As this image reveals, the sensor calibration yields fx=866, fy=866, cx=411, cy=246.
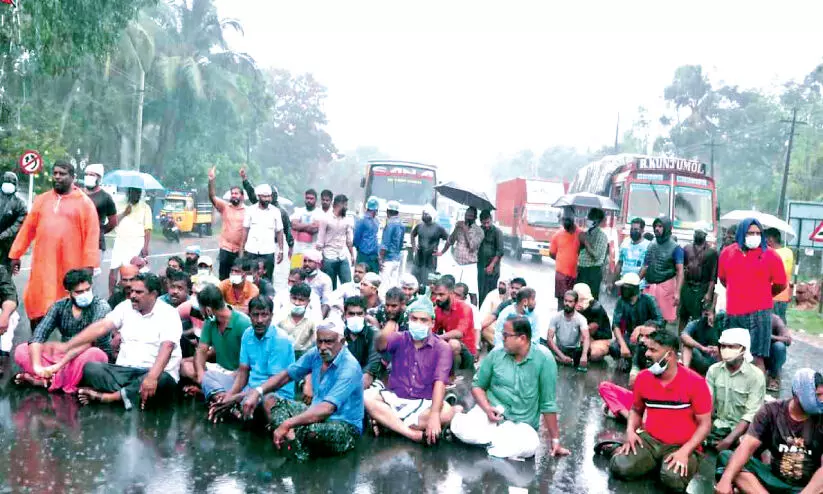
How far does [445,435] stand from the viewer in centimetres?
713

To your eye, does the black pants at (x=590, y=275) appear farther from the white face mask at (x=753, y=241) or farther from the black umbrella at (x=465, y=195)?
the white face mask at (x=753, y=241)

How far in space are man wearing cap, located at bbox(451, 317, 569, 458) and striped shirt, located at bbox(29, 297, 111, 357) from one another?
338 centimetres

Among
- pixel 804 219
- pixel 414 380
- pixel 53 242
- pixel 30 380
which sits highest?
pixel 804 219

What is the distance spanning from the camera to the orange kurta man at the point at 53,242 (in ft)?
28.8

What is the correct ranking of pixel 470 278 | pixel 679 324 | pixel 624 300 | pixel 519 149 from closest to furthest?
pixel 624 300
pixel 679 324
pixel 470 278
pixel 519 149

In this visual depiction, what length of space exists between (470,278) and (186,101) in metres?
31.4

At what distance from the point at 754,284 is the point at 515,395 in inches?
141

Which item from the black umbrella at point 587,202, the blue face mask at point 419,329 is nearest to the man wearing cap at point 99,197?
the blue face mask at point 419,329

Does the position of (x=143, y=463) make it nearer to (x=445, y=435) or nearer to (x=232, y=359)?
(x=232, y=359)

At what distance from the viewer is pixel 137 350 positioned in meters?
7.56

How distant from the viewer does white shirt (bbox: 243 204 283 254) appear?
37.0ft

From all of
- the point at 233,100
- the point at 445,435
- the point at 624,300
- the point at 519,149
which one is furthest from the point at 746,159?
the point at 445,435

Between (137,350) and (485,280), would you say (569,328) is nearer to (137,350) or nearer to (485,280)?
(485,280)

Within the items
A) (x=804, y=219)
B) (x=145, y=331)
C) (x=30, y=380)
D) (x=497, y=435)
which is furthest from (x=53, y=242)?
(x=804, y=219)
